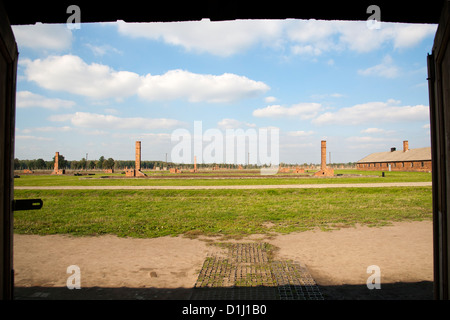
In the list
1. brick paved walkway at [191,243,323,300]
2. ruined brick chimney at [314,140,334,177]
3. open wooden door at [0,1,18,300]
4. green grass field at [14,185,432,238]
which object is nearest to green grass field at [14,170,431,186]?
ruined brick chimney at [314,140,334,177]

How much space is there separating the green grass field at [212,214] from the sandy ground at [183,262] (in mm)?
1021

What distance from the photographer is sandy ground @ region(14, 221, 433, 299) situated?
15.6 feet

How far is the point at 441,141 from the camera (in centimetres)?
255

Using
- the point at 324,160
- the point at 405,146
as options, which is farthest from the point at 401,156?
the point at 324,160

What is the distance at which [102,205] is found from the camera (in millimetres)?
15266

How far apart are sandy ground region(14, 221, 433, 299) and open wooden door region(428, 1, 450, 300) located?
7.10ft

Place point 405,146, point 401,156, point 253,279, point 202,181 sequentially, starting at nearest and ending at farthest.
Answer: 1. point 253,279
2. point 202,181
3. point 401,156
4. point 405,146

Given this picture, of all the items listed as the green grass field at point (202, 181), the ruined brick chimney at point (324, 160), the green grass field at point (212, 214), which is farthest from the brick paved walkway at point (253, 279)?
the ruined brick chimney at point (324, 160)

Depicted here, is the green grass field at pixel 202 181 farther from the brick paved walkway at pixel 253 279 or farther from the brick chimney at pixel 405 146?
the brick chimney at pixel 405 146

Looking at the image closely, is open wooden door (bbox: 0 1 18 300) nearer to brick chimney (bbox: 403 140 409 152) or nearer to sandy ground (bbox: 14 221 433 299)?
sandy ground (bbox: 14 221 433 299)

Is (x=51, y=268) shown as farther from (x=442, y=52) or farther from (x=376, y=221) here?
(x=376, y=221)

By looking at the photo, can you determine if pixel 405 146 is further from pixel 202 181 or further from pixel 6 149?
pixel 6 149

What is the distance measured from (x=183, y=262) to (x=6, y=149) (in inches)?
182
